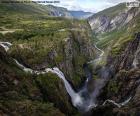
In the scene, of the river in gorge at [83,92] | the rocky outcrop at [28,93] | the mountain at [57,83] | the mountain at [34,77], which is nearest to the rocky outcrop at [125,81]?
the mountain at [57,83]

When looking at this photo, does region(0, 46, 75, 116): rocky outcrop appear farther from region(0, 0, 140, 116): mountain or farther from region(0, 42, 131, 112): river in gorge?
region(0, 42, 131, 112): river in gorge

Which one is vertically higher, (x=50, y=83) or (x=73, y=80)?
(x=50, y=83)

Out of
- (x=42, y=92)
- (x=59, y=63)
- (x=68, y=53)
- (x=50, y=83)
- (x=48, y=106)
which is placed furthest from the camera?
(x=68, y=53)

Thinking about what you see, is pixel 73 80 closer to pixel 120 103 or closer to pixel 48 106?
pixel 120 103

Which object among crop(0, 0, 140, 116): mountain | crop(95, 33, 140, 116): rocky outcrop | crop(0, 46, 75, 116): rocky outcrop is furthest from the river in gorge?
crop(0, 46, 75, 116): rocky outcrop

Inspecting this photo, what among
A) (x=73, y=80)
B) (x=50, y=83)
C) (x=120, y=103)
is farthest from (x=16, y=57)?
(x=120, y=103)

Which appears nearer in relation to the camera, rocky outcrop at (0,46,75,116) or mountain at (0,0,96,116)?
rocky outcrop at (0,46,75,116)

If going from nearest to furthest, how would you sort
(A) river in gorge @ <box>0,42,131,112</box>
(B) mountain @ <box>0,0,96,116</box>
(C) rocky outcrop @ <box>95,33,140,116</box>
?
(B) mountain @ <box>0,0,96,116</box> < (C) rocky outcrop @ <box>95,33,140,116</box> < (A) river in gorge @ <box>0,42,131,112</box>

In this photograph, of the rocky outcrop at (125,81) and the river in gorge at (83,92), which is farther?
the river in gorge at (83,92)

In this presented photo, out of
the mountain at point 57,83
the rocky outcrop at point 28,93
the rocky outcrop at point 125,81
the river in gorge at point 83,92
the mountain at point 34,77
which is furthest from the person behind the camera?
the river in gorge at point 83,92

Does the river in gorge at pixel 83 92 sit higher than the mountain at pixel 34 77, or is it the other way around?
the mountain at pixel 34 77

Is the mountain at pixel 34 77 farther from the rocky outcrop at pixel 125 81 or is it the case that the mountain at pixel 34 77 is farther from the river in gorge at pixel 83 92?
the rocky outcrop at pixel 125 81
